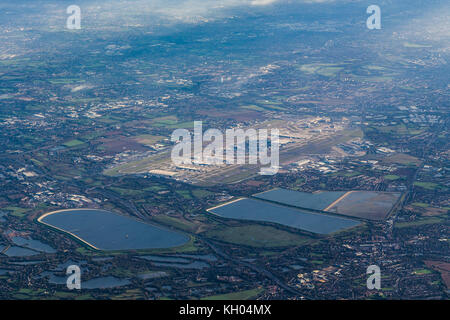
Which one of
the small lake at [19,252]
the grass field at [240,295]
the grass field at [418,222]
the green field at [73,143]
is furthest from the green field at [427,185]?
the green field at [73,143]

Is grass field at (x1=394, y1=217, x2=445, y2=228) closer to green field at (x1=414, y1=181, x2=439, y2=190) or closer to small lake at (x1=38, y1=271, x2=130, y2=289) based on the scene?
green field at (x1=414, y1=181, x2=439, y2=190)

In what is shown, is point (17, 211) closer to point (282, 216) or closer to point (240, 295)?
point (282, 216)

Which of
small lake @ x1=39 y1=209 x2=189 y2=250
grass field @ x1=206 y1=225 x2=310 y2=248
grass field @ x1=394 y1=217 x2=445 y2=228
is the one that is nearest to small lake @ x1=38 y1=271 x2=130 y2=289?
small lake @ x1=39 y1=209 x2=189 y2=250

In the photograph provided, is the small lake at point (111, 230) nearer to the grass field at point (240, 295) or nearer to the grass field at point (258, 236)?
the grass field at point (258, 236)

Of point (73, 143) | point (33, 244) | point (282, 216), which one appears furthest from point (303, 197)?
point (73, 143)

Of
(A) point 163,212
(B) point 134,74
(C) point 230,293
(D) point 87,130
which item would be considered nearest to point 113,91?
(B) point 134,74
